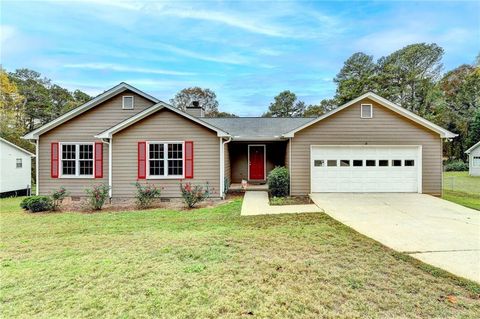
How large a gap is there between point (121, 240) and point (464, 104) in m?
46.7

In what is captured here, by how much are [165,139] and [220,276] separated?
8867mm

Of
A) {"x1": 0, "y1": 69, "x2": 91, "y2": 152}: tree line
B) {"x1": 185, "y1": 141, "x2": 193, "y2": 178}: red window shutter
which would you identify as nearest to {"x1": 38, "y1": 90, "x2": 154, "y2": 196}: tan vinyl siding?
{"x1": 185, "y1": 141, "x2": 193, "y2": 178}: red window shutter

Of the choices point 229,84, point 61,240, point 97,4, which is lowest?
point 61,240

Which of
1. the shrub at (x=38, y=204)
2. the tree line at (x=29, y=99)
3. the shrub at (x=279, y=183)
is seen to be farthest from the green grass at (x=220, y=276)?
the tree line at (x=29, y=99)

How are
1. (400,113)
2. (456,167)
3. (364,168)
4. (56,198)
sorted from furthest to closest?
(456,167), (364,168), (400,113), (56,198)

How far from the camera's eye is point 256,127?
17188 mm

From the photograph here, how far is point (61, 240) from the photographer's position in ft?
21.5

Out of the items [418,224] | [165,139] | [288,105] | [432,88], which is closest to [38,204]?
[165,139]

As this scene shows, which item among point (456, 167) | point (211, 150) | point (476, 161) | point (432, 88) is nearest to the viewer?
point (211, 150)

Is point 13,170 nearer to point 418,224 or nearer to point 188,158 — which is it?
point 188,158

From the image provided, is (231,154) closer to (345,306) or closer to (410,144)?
(410,144)

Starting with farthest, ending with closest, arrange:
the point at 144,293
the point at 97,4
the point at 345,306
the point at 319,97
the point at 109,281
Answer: the point at 319,97
the point at 97,4
the point at 109,281
the point at 144,293
the point at 345,306

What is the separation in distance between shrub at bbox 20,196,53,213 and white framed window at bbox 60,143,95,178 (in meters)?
2.38

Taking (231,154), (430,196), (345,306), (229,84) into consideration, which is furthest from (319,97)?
(345,306)
